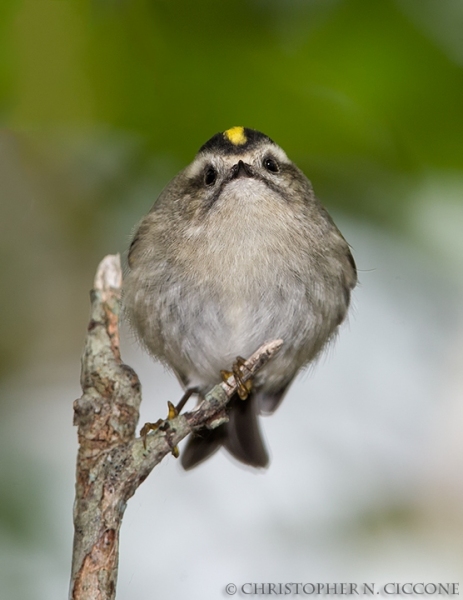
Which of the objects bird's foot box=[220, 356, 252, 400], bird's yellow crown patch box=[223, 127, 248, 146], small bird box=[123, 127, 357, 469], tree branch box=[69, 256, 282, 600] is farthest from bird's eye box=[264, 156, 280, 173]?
tree branch box=[69, 256, 282, 600]

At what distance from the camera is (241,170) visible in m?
2.94

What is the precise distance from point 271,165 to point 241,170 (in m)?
0.17

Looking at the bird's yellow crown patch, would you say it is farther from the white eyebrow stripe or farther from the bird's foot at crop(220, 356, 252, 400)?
the bird's foot at crop(220, 356, 252, 400)

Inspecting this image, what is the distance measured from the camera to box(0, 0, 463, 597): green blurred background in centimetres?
248

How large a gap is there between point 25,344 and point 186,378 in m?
0.73

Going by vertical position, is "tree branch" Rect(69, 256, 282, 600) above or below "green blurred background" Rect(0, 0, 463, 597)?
below

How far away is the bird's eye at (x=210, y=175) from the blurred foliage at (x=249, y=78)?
16 centimetres

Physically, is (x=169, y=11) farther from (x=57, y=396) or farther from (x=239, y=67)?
(x=57, y=396)

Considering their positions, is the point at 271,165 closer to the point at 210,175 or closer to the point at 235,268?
the point at 210,175

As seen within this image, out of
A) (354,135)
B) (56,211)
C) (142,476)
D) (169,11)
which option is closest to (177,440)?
(142,476)

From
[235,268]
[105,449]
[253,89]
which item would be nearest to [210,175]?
[235,268]

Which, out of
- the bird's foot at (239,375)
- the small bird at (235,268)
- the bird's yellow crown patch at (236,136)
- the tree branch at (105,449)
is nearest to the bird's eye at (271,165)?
the small bird at (235,268)

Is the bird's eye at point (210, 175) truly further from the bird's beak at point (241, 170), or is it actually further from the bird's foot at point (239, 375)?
the bird's foot at point (239, 375)

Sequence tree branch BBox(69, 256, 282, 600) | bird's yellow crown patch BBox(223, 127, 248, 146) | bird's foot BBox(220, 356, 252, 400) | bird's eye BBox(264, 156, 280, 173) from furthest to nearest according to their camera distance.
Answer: bird's eye BBox(264, 156, 280, 173)
bird's yellow crown patch BBox(223, 127, 248, 146)
bird's foot BBox(220, 356, 252, 400)
tree branch BBox(69, 256, 282, 600)
